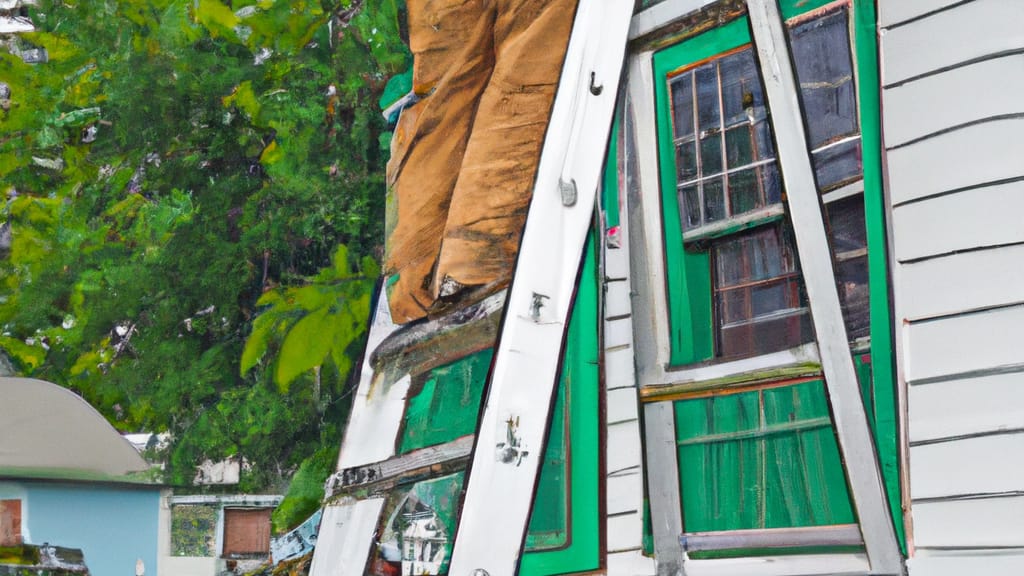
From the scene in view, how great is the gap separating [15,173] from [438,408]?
129 centimetres

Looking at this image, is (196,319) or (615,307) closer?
(615,307)

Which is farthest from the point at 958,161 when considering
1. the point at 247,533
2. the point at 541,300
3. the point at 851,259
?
the point at 247,533

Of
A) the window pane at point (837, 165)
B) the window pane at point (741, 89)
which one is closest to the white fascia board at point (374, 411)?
the window pane at point (741, 89)

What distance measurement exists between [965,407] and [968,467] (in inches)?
2.8

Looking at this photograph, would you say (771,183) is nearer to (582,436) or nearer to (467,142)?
(582,436)

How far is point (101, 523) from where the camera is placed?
2.24 meters

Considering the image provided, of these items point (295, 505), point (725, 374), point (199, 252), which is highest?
point (199, 252)

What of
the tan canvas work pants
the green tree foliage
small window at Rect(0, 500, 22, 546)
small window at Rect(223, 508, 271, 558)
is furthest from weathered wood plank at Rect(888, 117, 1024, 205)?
small window at Rect(0, 500, 22, 546)

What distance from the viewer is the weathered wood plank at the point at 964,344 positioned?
1242mm

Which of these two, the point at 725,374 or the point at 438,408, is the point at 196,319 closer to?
the point at 438,408

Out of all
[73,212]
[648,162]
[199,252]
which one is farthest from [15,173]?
[648,162]

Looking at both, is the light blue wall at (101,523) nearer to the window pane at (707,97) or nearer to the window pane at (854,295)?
the window pane at (707,97)

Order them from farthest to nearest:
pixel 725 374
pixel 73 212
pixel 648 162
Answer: pixel 73 212 → pixel 648 162 → pixel 725 374

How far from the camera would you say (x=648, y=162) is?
1635 mm
